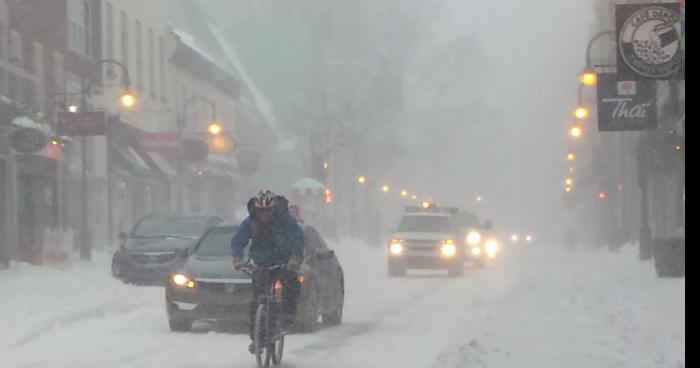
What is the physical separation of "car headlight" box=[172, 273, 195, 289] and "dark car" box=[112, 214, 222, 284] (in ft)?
36.3

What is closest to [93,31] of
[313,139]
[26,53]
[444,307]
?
[26,53]

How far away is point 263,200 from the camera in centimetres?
1409

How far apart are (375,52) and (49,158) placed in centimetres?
4211

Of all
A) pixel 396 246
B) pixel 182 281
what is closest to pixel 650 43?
pixel 182 281

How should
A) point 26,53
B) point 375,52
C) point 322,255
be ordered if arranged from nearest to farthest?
point 322,255 → point 26,53 → point 375,52

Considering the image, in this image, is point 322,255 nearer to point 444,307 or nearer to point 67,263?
point 444,307

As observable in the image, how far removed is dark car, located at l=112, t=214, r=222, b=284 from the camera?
101 feet

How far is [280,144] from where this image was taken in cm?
8356

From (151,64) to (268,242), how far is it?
4179 cm

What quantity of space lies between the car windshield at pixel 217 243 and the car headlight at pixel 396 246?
17665 mm

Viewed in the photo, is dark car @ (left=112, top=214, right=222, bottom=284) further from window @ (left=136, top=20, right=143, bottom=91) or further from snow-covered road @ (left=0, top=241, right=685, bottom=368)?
window @ (left=136, top=20, right=143, bottom=91)

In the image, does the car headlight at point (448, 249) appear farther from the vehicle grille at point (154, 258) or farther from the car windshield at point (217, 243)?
the car windshield at point (217, 243)

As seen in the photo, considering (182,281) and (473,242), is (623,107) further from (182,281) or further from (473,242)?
(473,242)

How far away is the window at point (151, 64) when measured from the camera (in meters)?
54.8
